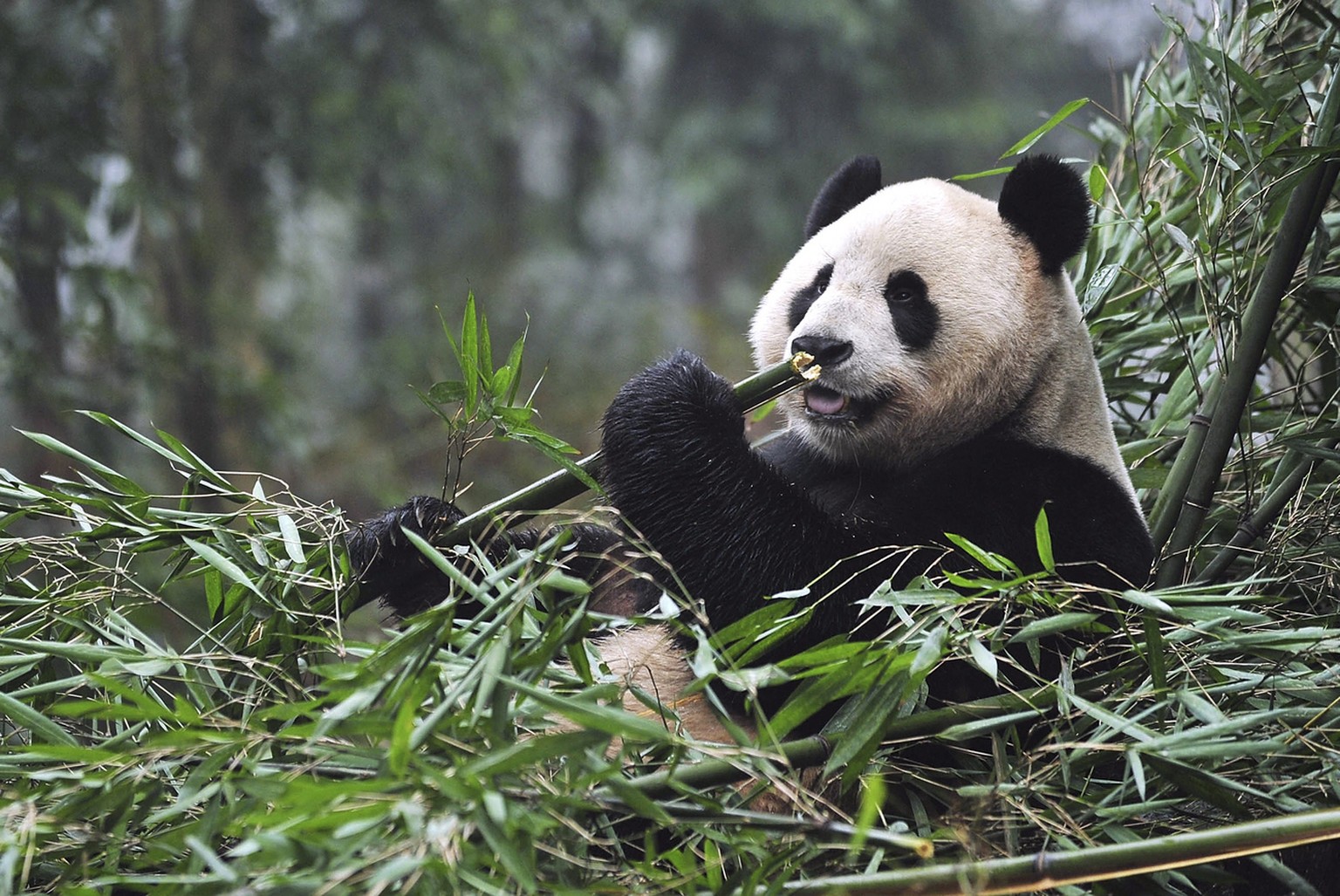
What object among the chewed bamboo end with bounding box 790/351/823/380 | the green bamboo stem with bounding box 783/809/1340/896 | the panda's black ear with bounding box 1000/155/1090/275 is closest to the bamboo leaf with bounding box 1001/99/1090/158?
the panda's black ear with bounding box 1000/155/1090/275

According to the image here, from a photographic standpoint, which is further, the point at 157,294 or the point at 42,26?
the point at 157,294

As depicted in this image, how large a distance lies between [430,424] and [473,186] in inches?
99.7

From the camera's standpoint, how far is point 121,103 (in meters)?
5.73

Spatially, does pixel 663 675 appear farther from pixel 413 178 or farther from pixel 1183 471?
pixel 413 178

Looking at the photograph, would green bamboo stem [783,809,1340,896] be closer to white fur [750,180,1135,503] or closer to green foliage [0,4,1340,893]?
green foliage [0,4,1340,893]

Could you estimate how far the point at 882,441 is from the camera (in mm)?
2303

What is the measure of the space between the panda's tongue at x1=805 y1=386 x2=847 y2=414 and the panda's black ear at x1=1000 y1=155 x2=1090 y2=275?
506 millimetres

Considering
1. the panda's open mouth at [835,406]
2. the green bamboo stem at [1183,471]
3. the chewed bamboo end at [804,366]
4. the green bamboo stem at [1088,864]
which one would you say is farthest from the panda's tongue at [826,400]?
the green bamboo stem at [1088,864]

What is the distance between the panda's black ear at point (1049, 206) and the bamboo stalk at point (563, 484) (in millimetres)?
→ 563

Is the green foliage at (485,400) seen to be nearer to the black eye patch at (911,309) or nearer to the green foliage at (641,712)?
the green foliage at (641,712)

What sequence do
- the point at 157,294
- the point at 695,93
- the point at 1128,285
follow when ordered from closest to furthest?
the point at 1128,285 < the point at 157,294 < the point at 695,93

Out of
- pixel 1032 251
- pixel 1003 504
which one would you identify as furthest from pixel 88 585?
pixel 1032 251

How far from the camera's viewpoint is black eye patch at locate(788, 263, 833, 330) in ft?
7.75

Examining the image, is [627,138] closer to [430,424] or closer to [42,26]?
[430,424]
